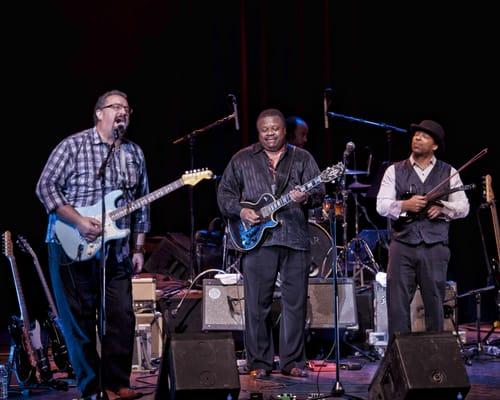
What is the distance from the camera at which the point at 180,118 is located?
11.3 metres

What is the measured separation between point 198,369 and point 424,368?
137cm

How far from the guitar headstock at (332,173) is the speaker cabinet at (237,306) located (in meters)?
1.68

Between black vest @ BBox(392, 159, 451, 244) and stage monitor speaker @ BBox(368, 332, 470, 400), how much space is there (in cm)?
180

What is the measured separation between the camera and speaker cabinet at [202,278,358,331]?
8.66 metres

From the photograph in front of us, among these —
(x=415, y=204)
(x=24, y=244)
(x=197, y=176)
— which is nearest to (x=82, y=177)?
(x=197, y=176)

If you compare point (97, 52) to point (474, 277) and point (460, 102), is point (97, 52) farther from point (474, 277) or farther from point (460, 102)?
point (474, 277)

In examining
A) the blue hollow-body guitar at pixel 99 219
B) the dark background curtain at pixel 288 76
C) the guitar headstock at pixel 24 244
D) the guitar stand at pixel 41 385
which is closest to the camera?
the blue hollow-body guitar at pixel 99 219

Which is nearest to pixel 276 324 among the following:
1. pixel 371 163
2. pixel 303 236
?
pixel 303 236

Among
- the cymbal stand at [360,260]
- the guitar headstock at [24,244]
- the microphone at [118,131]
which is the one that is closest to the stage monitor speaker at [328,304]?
the cymbal stand at [360,260]

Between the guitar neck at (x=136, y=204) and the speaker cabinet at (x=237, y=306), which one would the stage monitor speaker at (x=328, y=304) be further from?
the guitar neck at (x=136, y=204)

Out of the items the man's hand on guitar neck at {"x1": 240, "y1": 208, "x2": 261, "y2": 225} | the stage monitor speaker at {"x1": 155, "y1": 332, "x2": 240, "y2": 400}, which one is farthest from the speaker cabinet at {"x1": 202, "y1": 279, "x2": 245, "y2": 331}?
the stage monitor speaker at {"x1": 155, "y1": 332, "x2": 240, "y2": 400}

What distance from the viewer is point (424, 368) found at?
5.72 meters

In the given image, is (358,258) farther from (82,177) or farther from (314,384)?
(82,177)

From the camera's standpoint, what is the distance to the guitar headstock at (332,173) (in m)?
7.11
